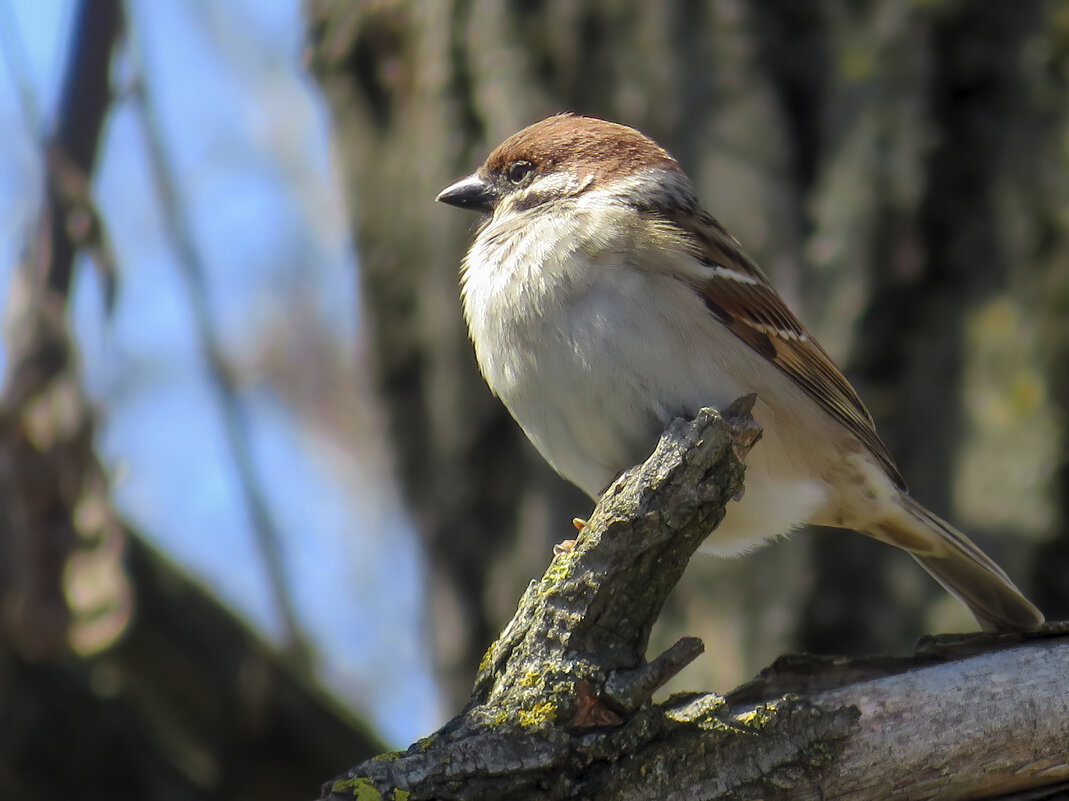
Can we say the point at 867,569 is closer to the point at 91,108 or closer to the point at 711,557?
the point at 711,557

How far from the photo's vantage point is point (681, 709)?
1.85m

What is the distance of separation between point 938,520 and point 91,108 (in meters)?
2.23

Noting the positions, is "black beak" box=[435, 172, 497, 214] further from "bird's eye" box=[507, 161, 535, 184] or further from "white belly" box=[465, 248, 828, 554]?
"white belly" box=[465, 248, 828, 554]

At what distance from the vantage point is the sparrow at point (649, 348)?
2.51 meters

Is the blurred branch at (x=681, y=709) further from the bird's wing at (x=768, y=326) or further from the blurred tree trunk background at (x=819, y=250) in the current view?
the blurred tree trunk background at (x=819, y=250)

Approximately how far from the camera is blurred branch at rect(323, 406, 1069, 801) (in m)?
1.73

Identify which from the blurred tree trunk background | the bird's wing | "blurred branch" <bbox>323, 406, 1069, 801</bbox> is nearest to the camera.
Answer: "blurred branch" <bbox>323, 406, 1069, 801</bbox>

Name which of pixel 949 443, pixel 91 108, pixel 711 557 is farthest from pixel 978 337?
pixel 91 108

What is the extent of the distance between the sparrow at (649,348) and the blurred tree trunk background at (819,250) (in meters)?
0.51

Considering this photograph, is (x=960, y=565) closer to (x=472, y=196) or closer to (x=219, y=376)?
(x=472, y=196)

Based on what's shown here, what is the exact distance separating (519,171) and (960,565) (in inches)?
62.1

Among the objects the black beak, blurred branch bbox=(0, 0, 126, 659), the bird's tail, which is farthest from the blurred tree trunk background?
blurred branch bbox=(0, 0, 126, 659)

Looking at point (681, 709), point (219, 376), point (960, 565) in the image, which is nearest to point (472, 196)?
point (219, 376)

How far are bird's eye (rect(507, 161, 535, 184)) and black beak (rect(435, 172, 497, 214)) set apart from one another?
7cm
